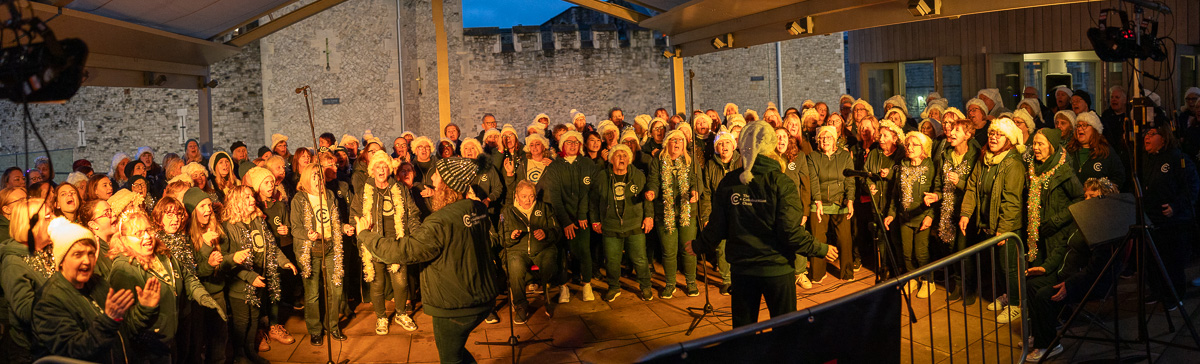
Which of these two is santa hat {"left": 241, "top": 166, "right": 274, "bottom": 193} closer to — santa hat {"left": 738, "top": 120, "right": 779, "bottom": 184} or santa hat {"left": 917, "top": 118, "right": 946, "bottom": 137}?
santa hat {"left": 738, "top": 120, "right": 779, "bottom": 184}

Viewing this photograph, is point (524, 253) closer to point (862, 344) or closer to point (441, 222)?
point (441, 222)

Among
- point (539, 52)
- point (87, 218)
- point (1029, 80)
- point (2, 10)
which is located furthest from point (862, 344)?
point (539, 52)

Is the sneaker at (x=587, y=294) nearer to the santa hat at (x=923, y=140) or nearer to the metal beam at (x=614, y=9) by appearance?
the santa hat at (x=923, y=140)

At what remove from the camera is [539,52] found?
842 inches

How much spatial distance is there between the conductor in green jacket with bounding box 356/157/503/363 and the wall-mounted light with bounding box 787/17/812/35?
4.89m

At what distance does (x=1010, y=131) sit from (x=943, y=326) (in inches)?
65.4

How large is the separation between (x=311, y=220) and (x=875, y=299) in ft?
14.9

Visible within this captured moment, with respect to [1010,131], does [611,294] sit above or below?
below

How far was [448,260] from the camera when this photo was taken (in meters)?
5.13

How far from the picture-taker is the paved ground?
576 centimetres

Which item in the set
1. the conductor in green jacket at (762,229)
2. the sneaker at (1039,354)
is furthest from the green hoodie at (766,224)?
the sneaker at (1039,354)

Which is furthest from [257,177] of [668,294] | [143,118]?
[143,118]

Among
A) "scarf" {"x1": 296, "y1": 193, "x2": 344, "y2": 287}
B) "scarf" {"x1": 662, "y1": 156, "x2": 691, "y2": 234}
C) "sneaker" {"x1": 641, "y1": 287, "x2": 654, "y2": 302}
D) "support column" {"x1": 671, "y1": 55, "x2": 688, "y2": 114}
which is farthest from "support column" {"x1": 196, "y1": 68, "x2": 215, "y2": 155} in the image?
"scarf" {"x1": 662, "y1": 156, "x2": 691, "y2": 234}

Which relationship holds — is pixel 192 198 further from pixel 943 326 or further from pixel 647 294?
pixel 943 326
